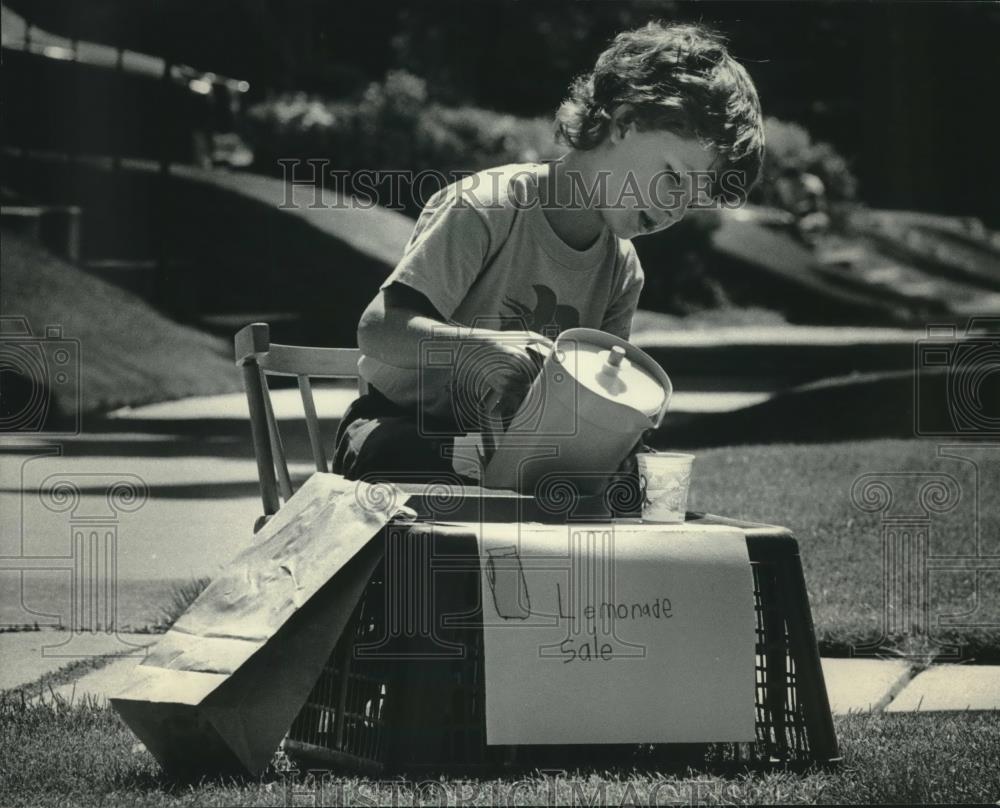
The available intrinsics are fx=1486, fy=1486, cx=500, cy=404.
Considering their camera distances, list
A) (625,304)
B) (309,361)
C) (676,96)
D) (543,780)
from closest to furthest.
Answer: (543,780) → (676,96) → (625,304) → (309,361)

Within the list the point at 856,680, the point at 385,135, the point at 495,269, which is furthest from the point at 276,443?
the point at 385,135

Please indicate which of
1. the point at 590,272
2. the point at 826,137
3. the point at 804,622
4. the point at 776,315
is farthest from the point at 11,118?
the point at 826,137

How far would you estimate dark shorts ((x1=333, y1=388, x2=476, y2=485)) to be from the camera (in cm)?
272

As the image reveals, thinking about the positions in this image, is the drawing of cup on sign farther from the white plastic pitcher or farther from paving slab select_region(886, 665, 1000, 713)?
paving slab select_region(886, 665, 1000, 713)

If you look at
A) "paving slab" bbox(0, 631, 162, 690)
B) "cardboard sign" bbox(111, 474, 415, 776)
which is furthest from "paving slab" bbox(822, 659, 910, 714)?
"paving slab" bbox(0, 631, 162, 690)

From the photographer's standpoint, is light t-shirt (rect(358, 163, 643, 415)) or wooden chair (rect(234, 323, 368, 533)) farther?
wooden chair (rect(234, 323, 368, 533))

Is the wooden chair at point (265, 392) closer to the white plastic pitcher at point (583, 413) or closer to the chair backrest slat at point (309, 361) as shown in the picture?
the chair backrest slat at point (309, 361)

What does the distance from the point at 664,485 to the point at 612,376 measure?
0.80ft

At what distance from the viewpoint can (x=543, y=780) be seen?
2.49 meters

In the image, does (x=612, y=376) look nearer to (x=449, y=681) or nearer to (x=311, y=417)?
(x=449, y=681)

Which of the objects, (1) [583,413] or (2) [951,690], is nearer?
(1) [583,413]

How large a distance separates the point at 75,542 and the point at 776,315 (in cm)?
1505

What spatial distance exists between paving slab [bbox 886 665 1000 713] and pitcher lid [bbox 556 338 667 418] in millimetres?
1380

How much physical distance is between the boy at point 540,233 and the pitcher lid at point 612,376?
3.4 inches
